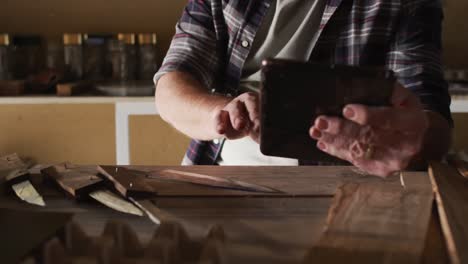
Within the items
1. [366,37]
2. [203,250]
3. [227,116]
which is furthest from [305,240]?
[366,37]

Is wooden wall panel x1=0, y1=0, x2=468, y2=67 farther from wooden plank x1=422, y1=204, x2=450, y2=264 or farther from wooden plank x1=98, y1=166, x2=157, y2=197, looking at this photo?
wooden plank x1=422, y1=204, x2=450, y2=264

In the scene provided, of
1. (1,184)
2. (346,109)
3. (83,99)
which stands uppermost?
(346,109)

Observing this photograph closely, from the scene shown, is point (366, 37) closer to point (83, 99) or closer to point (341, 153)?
point (341, 153)

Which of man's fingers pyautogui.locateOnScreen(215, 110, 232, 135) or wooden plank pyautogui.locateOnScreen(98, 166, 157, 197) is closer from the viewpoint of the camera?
wooden plank pyautogui.locateOnScreen(98, 166, 157, 197)

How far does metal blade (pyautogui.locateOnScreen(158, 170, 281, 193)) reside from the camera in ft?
1.77

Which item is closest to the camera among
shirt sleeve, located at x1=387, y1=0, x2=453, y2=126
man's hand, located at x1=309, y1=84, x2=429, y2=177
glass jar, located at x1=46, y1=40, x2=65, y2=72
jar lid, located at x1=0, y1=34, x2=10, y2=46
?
man's hand, located at x1=309, y1=84, x2=429, y2=177

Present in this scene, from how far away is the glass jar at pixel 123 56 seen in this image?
154 cm

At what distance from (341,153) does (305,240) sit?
0.13 meters

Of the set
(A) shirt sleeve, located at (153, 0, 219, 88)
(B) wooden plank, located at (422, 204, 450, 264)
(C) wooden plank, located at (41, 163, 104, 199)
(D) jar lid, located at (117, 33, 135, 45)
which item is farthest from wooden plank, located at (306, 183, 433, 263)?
(D) jar lid, located at (117, 33, 135, 45)

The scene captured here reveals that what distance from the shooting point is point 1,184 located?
54cm

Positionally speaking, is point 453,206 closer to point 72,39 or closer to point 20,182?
point 20,182

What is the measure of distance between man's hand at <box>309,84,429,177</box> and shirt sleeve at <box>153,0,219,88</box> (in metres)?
0.43

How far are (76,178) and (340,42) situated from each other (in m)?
0.48

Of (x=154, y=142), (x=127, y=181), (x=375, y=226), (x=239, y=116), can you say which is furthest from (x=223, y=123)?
(x=154, y=142)
